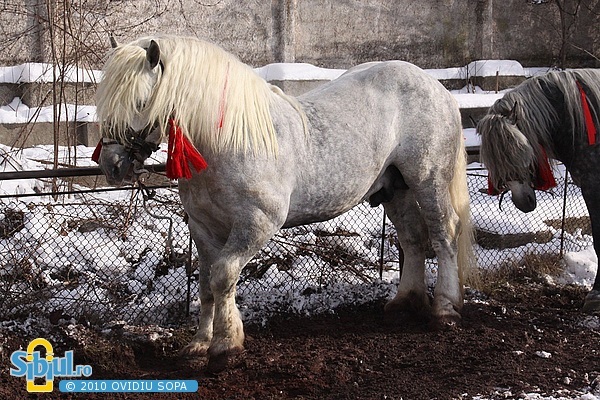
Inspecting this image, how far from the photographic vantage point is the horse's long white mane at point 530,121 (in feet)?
16.6

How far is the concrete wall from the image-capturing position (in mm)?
10992

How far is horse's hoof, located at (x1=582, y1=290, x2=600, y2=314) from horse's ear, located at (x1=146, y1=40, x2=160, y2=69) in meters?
3.60

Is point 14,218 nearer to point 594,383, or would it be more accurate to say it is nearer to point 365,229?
point 365,229

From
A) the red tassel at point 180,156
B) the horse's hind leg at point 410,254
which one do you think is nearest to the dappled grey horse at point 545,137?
the horse's hind leg at point 410,254

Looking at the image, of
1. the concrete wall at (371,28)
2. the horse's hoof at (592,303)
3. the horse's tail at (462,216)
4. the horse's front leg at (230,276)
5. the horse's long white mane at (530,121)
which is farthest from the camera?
the concrete wall at (371,28)

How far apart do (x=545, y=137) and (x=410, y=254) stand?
1268 millimetres

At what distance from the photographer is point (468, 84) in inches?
485

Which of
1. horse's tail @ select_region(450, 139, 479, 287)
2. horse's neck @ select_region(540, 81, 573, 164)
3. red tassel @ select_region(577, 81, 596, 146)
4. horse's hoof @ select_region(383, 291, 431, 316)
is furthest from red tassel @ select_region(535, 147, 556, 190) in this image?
horse's hoof @ select_region(383, 291, 431, 316)

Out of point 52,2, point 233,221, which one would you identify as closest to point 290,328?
point 233,221

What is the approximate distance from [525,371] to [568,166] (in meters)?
1.77

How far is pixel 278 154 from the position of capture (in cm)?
428

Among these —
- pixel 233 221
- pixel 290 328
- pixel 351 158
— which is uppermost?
pixel 351 158

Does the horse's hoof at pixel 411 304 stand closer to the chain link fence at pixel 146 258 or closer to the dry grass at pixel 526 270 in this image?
the chain link fence at pixel 146 258

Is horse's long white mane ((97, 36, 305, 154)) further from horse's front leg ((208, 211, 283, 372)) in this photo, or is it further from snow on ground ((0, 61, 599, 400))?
snow on ground ((0, 61, 599, 400))
